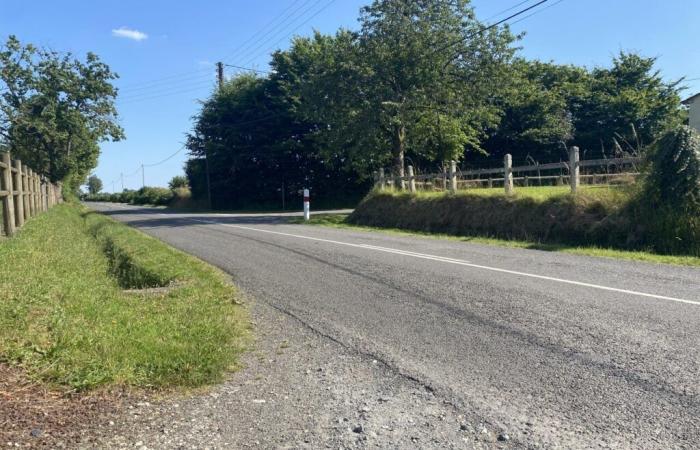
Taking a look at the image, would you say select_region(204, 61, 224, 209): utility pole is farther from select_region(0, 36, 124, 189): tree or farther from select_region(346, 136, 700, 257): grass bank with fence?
select_region(346, 136, 700, 257): grass bank with fence

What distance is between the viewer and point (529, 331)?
211 inches

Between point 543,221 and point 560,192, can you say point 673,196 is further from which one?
point 560,192

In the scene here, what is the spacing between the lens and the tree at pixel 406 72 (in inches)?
991

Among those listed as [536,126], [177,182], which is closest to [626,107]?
[536,126]

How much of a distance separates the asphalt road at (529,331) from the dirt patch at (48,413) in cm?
219

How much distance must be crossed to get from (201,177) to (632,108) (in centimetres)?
3621

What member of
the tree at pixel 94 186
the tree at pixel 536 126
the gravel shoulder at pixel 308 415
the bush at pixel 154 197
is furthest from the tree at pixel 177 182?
the tree at pixel 94 186

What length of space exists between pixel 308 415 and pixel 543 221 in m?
12.2

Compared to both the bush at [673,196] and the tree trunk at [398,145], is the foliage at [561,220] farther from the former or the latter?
the tree trunk at [398,145]

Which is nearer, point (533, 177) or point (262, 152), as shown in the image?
point (533, 177)

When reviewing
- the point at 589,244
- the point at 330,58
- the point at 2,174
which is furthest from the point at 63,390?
the point at 330,58

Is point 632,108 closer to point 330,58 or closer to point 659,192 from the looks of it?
point 330,58

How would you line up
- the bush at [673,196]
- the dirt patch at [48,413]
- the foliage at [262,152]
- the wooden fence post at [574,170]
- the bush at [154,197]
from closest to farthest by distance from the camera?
the dirt patch at [48,413], the bush at [673,196], the wooden fence post at [574,170], the foliage at [262,152], the bush at [154,197]

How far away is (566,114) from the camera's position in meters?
44.1
